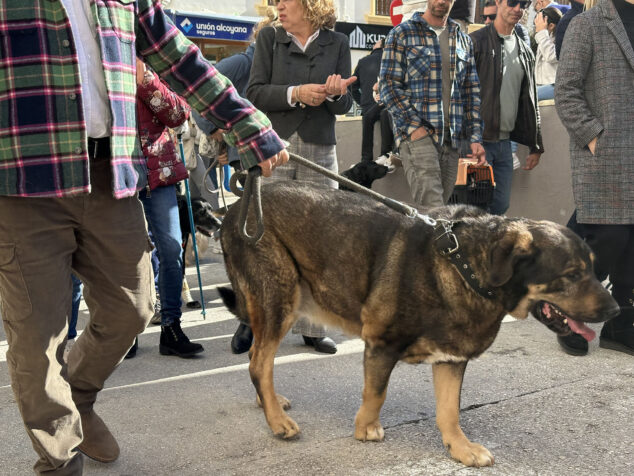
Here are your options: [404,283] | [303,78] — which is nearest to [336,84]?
[303,78]

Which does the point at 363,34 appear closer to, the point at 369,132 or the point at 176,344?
the point at 369,132

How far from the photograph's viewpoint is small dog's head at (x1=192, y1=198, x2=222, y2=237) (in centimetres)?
653

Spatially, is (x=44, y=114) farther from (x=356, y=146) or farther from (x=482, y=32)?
(x=356, y=146)

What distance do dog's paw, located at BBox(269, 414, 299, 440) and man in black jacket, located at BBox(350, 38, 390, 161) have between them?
564 cm

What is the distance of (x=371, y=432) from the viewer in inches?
124

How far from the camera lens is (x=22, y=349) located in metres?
2.38

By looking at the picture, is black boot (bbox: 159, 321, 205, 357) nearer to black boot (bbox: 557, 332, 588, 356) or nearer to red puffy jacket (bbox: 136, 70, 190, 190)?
red puffy jacket (bbox: 136, 70, 190, 190)

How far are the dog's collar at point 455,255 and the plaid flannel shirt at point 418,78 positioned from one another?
238 cm

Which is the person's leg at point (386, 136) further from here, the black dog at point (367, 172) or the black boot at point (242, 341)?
the black boot at point (242, 341)

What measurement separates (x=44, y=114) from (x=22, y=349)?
79 centimetres

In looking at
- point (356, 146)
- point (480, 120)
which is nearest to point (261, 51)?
point (480, 120)

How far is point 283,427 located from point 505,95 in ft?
13.5

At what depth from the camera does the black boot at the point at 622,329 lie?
4484 millimetres

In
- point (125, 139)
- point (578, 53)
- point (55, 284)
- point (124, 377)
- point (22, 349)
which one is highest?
point (578, 53)
